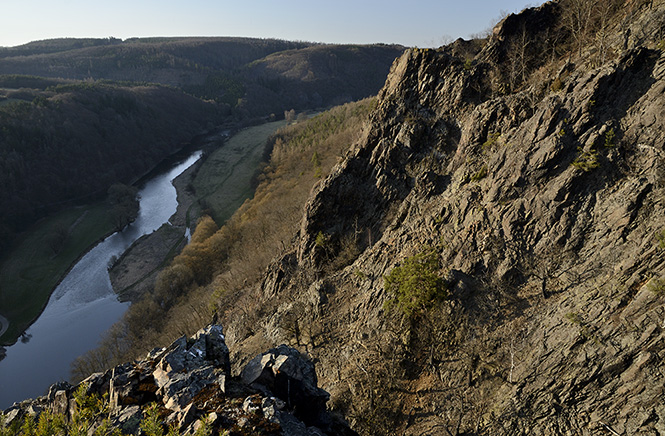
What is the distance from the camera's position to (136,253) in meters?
85.6

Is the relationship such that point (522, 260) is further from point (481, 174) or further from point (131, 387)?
point (131, 387)

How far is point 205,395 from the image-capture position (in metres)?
11.5

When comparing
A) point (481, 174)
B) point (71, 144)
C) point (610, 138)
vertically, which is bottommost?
point (481, 174)

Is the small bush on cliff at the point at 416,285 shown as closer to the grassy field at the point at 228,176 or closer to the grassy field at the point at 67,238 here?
the grassy field at the point at 228,176

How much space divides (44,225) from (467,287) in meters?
127

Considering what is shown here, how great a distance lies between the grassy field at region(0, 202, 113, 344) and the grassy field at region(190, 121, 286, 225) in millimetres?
30340

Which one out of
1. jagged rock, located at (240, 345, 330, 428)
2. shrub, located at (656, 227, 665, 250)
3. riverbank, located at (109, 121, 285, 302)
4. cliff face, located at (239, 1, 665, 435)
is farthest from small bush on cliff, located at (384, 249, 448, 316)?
riverbank, located at (109, 121, 285, 302)

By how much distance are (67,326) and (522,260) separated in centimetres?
8021

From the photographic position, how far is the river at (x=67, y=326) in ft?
183

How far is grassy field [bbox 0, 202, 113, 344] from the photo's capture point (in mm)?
70750

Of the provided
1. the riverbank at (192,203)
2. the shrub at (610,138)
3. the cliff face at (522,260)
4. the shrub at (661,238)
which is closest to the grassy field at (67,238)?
the riverbank at (192,203)

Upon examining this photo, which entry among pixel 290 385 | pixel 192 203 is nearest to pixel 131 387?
pixel 290 385

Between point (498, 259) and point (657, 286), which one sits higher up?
point (657, 286)

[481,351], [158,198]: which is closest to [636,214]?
[481,351]
